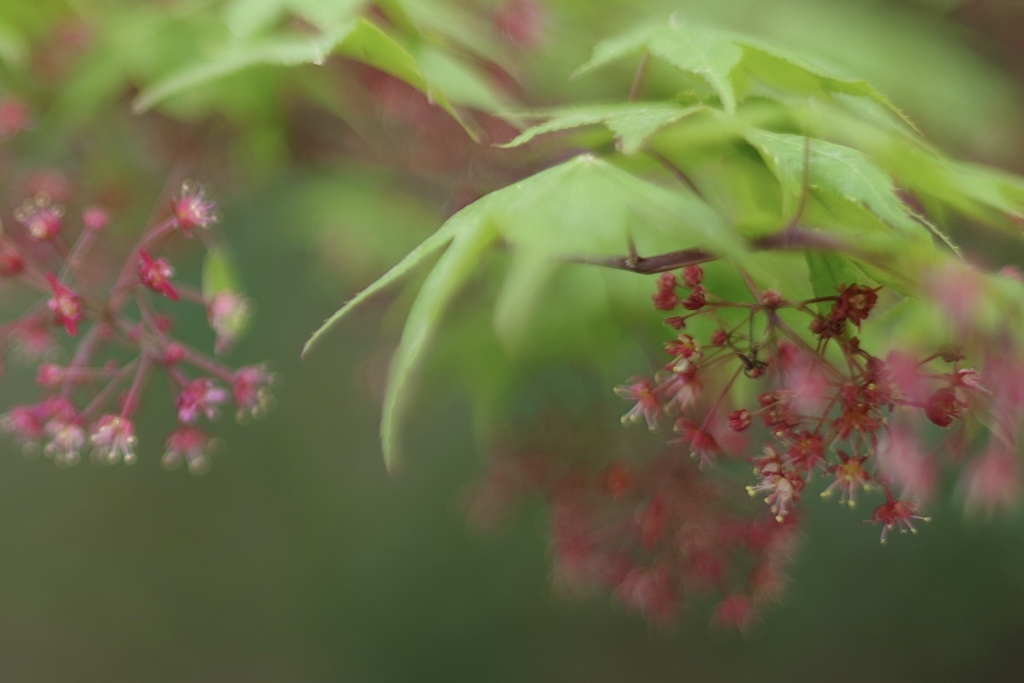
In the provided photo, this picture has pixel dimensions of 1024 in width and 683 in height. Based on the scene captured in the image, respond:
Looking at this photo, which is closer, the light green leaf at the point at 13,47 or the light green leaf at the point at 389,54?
the light green leaf at the point at 389,54

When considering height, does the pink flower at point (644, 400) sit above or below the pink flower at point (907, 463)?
below

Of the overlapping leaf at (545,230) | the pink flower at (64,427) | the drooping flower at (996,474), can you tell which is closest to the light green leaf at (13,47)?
the pink flower at (64,427)

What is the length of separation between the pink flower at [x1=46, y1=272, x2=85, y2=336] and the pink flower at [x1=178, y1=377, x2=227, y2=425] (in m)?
0.09

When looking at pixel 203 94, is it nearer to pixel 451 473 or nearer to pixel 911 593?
pixel 451 473

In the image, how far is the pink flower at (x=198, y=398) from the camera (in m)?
0.68

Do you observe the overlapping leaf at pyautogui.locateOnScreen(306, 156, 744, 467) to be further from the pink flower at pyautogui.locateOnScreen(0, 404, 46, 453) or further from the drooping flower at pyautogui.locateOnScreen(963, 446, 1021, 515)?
the pink flower at pyautogui.locateOnScreen(0, 404, 46, 453)

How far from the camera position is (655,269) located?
1.67 feet

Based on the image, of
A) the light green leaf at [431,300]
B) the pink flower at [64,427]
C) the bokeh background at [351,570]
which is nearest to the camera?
the light green leaf at [431,300]

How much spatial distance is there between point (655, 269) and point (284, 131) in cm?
65

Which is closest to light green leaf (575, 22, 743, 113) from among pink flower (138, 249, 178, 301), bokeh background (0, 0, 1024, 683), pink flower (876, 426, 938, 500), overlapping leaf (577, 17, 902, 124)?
overlapping leaf (577, 17, 902, 124)

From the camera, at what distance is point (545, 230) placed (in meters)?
0.47

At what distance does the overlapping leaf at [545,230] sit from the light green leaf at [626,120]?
0.09 feet

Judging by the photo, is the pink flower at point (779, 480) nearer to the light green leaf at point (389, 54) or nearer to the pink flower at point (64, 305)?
the light green leaf at point (389, 54)

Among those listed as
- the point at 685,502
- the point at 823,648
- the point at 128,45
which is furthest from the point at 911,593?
the point at 128,45
